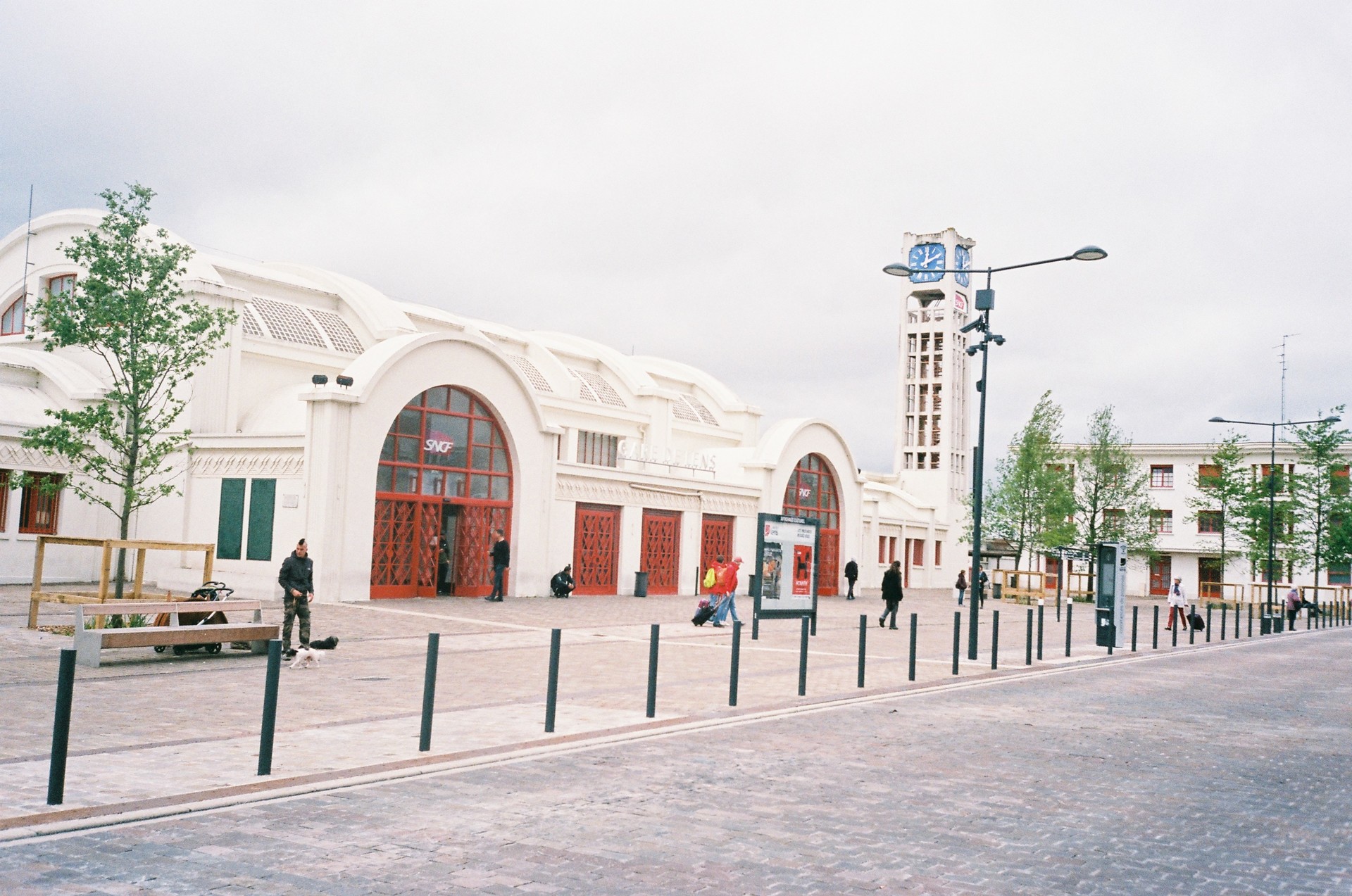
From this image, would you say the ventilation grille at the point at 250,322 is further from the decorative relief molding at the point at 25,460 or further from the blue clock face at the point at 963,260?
the blue clock face at the point at 963,260

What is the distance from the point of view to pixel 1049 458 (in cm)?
5303

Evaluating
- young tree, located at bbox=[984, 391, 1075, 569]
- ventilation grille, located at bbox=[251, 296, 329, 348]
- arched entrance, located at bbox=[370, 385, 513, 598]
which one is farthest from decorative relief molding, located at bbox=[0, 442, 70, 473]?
young tree, located at bbox=[984, 391, 1075, 569]

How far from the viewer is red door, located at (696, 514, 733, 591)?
38469 millimetres

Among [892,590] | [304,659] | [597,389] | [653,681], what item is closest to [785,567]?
[892,590]

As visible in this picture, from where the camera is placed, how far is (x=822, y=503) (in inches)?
1751

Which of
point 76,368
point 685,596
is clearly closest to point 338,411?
point 76,368

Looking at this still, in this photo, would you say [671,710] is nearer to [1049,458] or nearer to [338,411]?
[338,411]

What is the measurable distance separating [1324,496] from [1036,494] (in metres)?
12.7

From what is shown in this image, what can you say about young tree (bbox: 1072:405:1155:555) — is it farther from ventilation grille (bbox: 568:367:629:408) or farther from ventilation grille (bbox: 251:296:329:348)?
ventilation grille (bbox: 251:296:329:348)

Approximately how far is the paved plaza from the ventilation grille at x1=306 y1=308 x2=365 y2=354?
65.7 feet

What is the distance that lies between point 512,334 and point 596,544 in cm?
1534

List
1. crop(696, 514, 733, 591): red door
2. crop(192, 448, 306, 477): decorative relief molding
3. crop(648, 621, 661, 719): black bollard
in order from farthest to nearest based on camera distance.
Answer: crop(696, 514, 733, 591): red door, crop(192, 448, 306, 477): decorative relief molding, crop(648, 621, 661, 719): black bollard

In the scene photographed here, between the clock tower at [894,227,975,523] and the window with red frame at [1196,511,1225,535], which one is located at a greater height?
the clock tower at [894,227,975,523]

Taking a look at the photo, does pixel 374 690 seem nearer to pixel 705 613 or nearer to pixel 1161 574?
pixel 705 613
